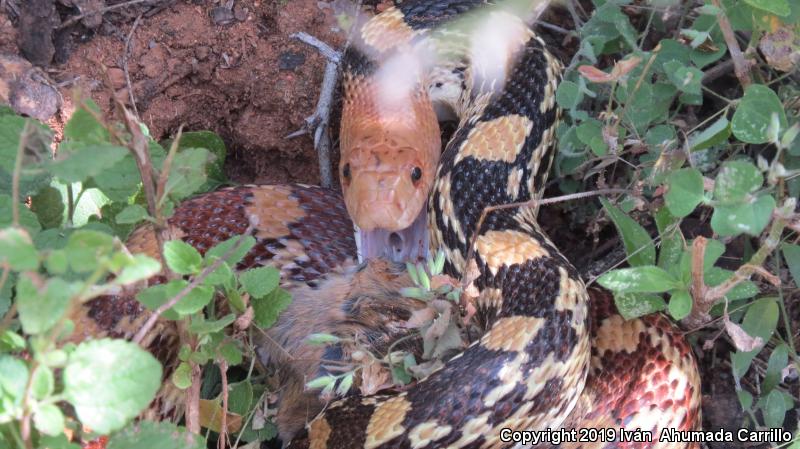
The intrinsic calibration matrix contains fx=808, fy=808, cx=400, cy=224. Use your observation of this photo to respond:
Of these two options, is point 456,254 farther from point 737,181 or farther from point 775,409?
point 775,409

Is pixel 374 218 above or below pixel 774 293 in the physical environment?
above

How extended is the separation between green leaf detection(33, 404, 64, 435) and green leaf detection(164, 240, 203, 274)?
0.49 meters

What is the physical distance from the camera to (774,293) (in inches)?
117

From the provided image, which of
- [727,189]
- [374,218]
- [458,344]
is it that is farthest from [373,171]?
[727,189]

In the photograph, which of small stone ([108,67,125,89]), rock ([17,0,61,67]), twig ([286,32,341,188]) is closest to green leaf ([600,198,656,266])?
twig ([286,32,341,188])

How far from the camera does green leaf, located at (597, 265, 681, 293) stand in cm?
250

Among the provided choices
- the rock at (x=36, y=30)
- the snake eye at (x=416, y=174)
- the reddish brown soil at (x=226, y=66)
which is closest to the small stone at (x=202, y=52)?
the reddish brown soil at (x=226, y=66)

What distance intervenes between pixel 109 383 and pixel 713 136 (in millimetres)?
2142

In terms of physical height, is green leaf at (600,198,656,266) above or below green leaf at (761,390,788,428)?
above

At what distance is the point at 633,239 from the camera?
293 cm

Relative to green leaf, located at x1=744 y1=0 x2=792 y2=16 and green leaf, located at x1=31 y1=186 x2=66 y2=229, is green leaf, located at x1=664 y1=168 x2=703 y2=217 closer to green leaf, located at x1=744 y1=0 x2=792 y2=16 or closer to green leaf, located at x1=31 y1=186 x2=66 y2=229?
green leaf, located at x1=744 y1=0 x2=792 y2=16

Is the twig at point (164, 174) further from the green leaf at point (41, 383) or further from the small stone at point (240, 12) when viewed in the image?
the small stone at point (240, 12)

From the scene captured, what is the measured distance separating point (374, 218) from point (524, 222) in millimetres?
592

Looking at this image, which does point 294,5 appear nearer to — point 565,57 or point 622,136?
point 565,57
